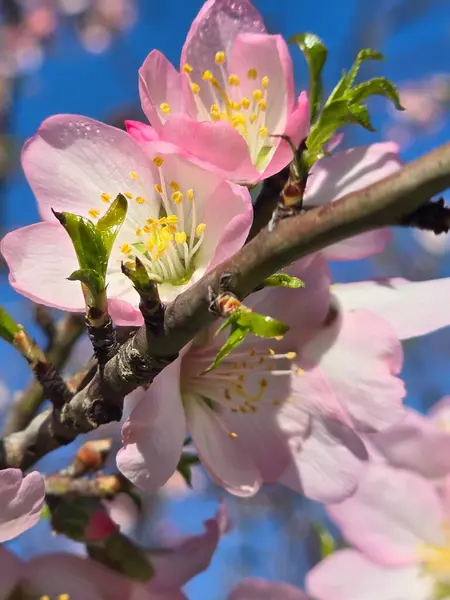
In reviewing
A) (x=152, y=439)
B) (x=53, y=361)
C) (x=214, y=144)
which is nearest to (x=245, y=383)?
(x=152, y=439)

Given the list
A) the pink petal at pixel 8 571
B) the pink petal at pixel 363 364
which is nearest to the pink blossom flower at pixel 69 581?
the pink petal at pixel 8 571

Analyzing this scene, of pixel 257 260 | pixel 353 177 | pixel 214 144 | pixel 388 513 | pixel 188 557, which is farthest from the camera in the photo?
pixel 388 513

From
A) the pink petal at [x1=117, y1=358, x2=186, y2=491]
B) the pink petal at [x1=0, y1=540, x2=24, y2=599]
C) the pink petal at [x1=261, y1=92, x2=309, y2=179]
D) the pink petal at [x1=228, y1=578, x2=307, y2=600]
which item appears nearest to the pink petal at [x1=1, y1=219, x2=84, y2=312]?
the pink petal at [x1=117, y1=358, x2=186, y2=491]

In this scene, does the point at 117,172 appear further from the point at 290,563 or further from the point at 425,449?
the point at 290,563

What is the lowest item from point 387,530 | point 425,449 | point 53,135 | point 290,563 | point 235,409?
point 290,563

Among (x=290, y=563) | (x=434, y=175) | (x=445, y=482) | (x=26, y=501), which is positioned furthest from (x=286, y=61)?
(x=290, y=563)

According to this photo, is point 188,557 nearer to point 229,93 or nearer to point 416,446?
point 416,446

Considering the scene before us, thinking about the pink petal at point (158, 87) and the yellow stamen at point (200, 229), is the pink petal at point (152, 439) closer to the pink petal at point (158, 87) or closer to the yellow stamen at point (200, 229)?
the yellow stamen at point (200, 229)
